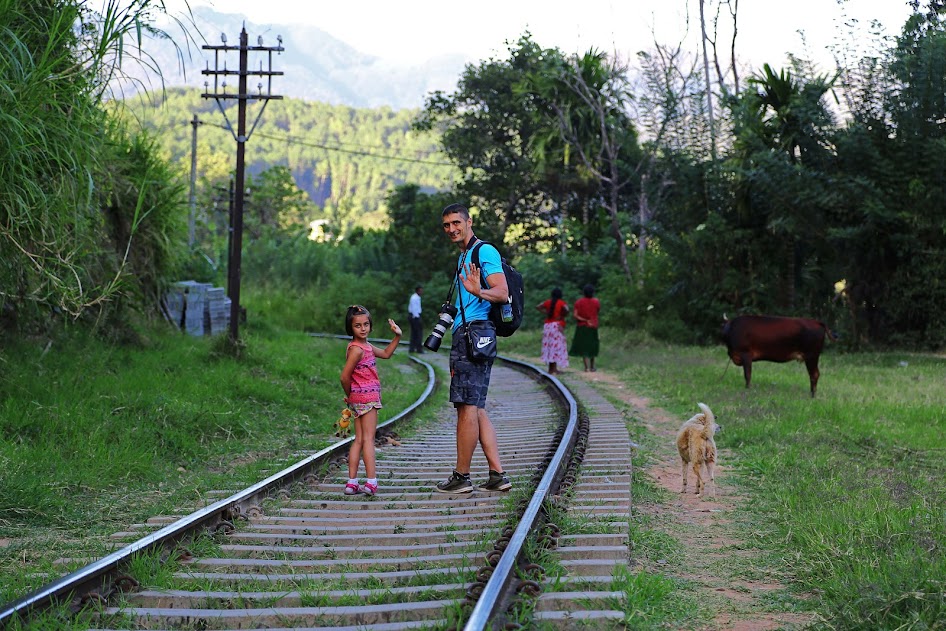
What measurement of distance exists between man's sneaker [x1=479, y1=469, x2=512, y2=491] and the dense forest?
3.05 m

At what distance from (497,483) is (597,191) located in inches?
1338

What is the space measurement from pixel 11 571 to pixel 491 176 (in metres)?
36.6

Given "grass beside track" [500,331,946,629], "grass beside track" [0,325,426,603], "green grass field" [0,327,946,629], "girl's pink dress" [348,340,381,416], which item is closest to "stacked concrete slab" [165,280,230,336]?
"green grass field" [0,327,946,629]

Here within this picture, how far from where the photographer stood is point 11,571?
482 centimetres

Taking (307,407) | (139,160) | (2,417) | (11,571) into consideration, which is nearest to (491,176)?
(139,160)

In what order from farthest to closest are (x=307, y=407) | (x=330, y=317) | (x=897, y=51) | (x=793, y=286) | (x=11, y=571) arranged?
(x=330, y=317)
(x=793, y=286)
(x=897, y=51)
(x=307, y=407)
(x=11, y=571)

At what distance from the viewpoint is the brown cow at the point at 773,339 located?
44.1ft

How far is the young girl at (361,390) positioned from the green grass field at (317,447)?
3.63 ft

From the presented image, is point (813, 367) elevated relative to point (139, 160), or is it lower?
lower

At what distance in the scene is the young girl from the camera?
6.76 m

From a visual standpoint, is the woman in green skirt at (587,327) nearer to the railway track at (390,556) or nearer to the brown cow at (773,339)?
the brown cow at (773,339)

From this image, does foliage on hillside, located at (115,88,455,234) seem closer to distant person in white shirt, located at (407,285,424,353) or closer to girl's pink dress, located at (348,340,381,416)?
distant person in white shirt, located at (407,285,424,353)

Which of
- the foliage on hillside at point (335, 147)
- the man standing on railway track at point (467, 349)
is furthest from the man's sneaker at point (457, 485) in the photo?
the foliage on hillside at point (335, 147)

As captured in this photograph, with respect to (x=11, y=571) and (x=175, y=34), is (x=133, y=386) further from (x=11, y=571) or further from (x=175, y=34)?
(x=11, y=571)
